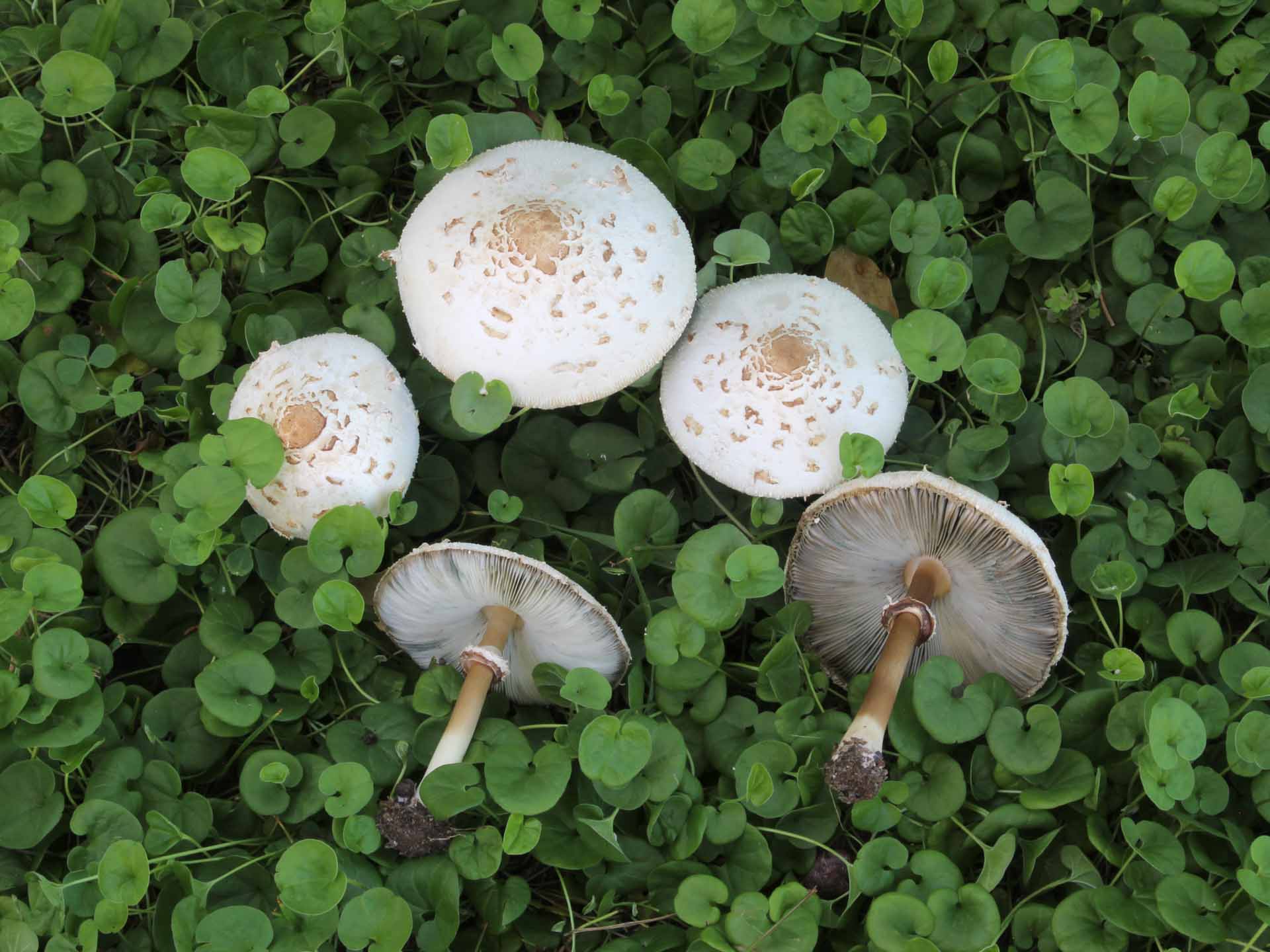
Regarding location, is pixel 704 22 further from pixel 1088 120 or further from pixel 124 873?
pixel 124 873

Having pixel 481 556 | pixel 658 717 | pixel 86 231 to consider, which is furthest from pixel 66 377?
pixel 658 717

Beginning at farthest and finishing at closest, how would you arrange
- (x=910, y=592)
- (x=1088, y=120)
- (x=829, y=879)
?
(x=1088, y=120)
(x=910, y=592)
(x=829, y=879)

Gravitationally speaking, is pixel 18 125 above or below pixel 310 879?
above

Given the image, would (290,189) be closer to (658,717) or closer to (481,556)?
(481,556)

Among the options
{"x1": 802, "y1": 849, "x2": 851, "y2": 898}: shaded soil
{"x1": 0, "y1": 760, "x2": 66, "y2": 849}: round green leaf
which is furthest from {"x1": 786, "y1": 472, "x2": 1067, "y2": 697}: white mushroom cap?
{"x1": 0, "y1": 760, "x2": 66, "y2": 849}: round green leaf

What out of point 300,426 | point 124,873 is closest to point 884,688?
point 300,426

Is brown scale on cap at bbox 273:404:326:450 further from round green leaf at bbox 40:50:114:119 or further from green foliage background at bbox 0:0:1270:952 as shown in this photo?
round green leaf at bbox 40:50:114:119

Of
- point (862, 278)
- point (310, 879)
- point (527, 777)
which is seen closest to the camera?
point (310, 879)

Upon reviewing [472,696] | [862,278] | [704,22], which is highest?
[704,22]
